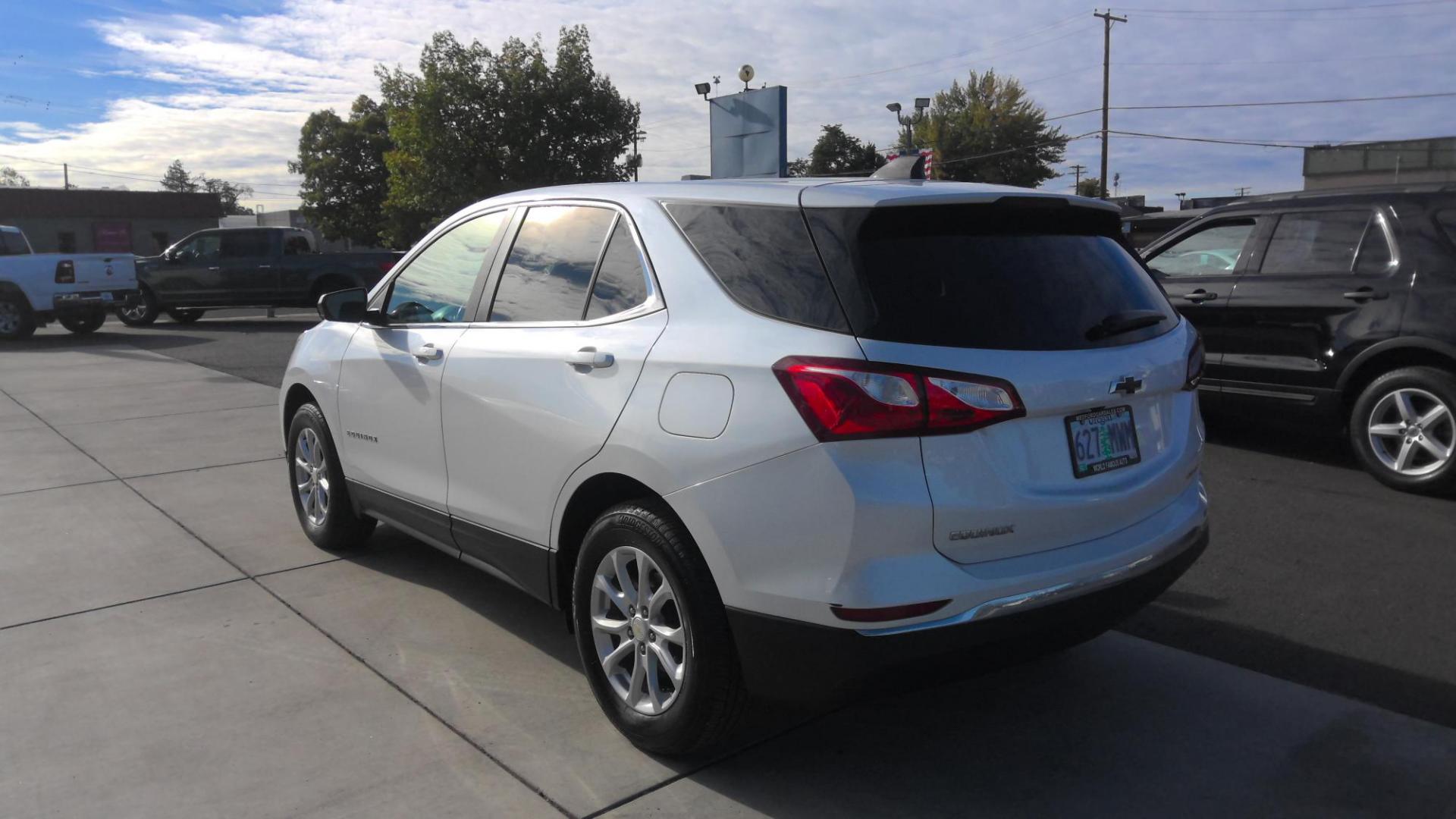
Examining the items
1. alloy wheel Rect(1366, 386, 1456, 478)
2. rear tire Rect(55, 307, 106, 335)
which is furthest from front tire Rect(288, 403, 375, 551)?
rear tire Rect(55, 307, 106, 335)

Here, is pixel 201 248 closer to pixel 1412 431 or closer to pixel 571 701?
pixel 571 701

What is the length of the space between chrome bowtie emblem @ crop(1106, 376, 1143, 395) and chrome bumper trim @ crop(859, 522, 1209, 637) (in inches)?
18.7

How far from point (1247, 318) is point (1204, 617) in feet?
12.1

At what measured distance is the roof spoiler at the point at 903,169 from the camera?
3.75m

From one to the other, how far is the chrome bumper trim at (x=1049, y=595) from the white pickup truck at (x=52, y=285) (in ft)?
63.5

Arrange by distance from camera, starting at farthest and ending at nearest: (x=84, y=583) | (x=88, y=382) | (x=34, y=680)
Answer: (x=88, y=382) → (x=84, y=583) → (x=34, y=680)

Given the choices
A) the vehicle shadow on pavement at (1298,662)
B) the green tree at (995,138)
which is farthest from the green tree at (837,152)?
the vehicle shadow on pavement at (1298,662)

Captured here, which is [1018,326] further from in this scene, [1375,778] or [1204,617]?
[1204,617]

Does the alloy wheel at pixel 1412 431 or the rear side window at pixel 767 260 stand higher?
the rear side window at pixel 767 260

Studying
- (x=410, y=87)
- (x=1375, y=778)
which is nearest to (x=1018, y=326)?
(x=1375, y=778)

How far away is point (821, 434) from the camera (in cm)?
276

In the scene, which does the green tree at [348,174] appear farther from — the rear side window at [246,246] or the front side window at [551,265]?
the front side window at [551,265]

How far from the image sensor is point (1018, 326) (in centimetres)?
298

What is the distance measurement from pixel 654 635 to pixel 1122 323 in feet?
5.48
